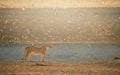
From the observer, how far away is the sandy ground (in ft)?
14.3

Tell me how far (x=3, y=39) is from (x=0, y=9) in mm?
649

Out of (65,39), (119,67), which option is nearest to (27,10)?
(65,39)

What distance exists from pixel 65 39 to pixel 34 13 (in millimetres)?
874

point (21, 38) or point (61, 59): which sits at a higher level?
point (21, 38)

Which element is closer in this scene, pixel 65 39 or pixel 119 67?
pixel 119 67

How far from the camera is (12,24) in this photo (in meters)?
6.15

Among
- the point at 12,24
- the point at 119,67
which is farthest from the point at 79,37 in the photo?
the point at 119,67

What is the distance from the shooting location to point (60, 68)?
4.45 m

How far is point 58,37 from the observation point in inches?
244

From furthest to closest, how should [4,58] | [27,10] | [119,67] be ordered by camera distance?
[27,10], [4,58], [119,67]

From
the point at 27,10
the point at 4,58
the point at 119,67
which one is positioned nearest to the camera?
the point at 119,67

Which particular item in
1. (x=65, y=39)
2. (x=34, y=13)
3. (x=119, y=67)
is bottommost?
(x=119, y=67)

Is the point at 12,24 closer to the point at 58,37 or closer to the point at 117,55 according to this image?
the point at 58,37

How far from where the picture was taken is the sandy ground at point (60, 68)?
4348 millimetres
